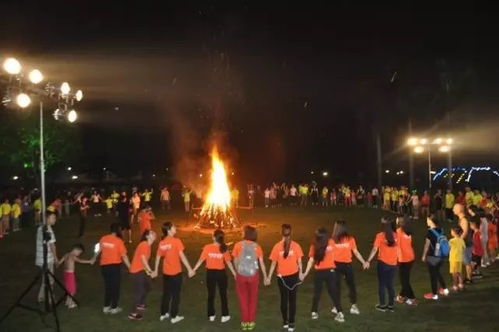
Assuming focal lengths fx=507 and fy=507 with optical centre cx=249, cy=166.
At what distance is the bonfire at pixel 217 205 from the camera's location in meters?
25.3

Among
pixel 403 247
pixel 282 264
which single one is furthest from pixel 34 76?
pixel 403 247

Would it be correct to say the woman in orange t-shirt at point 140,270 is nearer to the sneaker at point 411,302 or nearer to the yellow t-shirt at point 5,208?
the sneaker at point 411,302

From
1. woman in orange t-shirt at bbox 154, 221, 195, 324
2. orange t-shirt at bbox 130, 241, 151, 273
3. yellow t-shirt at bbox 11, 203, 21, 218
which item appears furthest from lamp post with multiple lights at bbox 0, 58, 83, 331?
yellow t-shirt at bbox 11, 203, 21, 218

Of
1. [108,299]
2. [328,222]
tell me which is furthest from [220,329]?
[328,222]

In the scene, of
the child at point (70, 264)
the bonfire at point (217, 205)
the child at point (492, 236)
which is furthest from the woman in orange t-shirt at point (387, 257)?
the bonfire at point (217, 205)

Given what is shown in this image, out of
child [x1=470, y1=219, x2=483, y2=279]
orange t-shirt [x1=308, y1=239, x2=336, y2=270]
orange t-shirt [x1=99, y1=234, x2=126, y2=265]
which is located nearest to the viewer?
orange t-shirt [x1=308, y1=239, x2=336, y2=270]

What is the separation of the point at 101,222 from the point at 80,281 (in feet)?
54.8

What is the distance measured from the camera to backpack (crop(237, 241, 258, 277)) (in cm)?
898

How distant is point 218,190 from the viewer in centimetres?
2725

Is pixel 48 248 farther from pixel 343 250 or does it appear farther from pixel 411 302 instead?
pixel 411 302

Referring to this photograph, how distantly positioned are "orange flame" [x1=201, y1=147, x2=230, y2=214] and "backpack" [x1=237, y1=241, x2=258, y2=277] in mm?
16899

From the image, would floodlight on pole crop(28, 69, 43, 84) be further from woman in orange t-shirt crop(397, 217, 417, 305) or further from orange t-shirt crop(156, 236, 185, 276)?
woman in orange t-shirt crop(397, 217, 417, 305)

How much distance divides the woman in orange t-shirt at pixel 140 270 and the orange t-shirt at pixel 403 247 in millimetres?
5111

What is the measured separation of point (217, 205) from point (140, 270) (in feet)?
52.9
